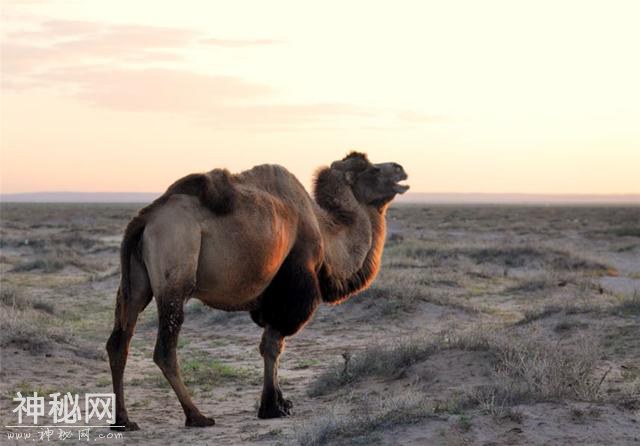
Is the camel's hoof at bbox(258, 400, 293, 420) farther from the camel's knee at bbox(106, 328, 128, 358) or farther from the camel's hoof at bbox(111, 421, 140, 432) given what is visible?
the camel's knee at bbox(106, 328, 128, 358)

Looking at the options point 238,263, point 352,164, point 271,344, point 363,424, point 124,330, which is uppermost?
point 352,164

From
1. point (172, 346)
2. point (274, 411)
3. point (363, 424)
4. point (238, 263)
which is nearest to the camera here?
point (363, 424)

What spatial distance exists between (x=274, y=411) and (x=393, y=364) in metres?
1.84

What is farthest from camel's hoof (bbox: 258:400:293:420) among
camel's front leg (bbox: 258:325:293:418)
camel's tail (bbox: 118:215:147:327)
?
camel's tail (bbox: 118:215:147:327)

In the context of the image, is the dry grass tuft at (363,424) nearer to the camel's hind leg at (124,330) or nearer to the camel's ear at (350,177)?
the camel's hind leg at (124,330)

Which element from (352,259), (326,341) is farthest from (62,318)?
(352,259)

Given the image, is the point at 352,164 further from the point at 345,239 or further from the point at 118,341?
the point at 118,341

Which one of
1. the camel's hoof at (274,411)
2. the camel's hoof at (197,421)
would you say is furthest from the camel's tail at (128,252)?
the camel's hoof at (274,411)

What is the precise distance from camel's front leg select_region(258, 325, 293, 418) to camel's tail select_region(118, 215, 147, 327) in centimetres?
150

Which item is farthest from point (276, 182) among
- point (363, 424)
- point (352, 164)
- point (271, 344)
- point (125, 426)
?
point (363, 424)

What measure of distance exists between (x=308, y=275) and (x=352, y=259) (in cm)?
87

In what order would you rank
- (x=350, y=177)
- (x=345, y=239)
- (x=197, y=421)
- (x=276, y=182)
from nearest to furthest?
(x=197, y=421) < (x=276, y=182) < (x=345, y=239) < (x=350, y=177)

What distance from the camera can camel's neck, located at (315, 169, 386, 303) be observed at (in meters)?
9.11

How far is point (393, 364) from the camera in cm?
982
